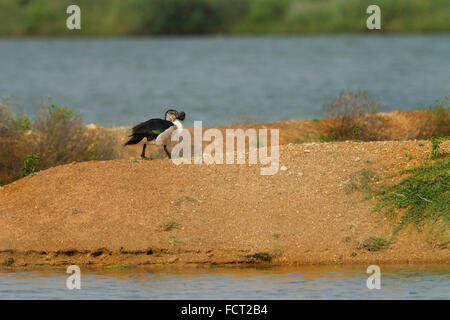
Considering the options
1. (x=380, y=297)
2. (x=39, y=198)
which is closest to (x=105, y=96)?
(x=39, y=198)

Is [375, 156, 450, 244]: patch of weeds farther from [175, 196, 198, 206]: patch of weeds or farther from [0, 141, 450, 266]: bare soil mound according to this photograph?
[175, 196, 198, 206]: patch of weeds

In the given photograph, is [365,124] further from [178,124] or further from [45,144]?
[45,144]

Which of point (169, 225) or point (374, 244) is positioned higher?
point (169, 225)

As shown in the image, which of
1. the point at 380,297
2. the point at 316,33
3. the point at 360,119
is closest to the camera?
the point at 380,297

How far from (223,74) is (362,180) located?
38.5 metres

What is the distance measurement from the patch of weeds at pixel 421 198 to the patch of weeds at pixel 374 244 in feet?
0.86

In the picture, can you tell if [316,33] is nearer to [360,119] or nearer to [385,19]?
[385,19]

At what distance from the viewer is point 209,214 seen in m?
14.1

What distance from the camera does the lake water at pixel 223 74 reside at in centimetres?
3475

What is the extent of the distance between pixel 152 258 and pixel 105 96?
28.8 m

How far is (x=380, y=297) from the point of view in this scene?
38.0ft

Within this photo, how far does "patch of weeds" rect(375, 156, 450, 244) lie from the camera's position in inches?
545

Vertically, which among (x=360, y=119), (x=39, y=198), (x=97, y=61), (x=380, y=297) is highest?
(x=97, y=61)

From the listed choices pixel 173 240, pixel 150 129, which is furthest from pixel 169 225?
pixel 150 129
